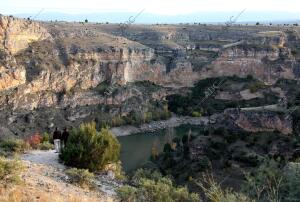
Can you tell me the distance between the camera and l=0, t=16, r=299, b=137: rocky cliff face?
4859 cm

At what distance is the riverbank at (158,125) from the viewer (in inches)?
2005

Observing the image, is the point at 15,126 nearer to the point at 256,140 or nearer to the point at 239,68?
the point at 256,140

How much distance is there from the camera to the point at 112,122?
51.5 m

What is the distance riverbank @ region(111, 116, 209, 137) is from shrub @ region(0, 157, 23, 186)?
133ft

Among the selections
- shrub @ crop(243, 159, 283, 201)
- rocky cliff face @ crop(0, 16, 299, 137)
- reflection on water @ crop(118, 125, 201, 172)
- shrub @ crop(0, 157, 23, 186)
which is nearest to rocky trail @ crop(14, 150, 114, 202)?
shrub @ crop(0, 157, 23, 186)

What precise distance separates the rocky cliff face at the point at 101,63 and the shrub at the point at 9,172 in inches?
1439

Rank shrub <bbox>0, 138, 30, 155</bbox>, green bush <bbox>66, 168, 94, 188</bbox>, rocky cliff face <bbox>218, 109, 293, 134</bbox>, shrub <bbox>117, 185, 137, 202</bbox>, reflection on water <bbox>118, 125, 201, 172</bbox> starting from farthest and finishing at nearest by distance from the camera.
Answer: reflection on water <bbox>118, 125, 201, 172</bbox> < rocky cliff face <bbox>218, 109, 293, 134</bbox> < shrub <bbox>0, 138, 30, 155</bbox> < green bush <bbox>66, 168, 94, 188</bbox> < shrub <bbox>117, 185, 137, 202</bbox>

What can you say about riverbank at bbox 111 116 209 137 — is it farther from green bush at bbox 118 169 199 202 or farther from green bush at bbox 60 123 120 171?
green bush at bbox 118 169 199 202

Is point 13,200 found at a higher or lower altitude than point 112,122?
higher

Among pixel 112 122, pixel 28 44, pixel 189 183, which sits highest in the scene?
pixel 28 44

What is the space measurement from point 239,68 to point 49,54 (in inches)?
907

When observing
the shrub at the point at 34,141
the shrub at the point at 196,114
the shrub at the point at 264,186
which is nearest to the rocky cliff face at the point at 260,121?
the shrub at the point at 34,141

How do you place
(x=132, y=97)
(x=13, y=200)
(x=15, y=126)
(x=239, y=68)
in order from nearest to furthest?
(x=13, y=200)
(x=15, y=126)
(x=132, y=97)
(x=239, y=68)

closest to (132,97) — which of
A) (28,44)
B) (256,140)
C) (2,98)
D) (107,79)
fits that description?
(107,79)
